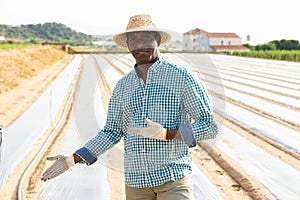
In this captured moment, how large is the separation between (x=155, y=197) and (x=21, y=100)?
10.3m

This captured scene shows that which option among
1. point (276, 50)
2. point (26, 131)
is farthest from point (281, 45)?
point (26, 131)

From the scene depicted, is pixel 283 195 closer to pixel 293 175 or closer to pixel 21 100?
pixel 293 175

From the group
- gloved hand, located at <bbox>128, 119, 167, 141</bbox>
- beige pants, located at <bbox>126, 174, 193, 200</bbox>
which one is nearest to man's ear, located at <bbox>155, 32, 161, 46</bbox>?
gloved hand, located at <bbox>128, 119, 167, 141</bbox>

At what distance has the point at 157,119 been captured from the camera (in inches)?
80.7

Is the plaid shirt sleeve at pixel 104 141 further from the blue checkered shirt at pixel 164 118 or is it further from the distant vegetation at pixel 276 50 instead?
the distant vegetation at pixel 276 50

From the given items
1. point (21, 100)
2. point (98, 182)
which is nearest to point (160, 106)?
point (98, 182)

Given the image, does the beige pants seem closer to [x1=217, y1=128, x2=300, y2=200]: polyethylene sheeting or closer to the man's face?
the man's face

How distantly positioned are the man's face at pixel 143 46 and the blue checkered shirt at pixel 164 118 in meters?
0.05

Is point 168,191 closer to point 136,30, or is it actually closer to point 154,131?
point 154,131

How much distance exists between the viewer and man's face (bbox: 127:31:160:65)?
214cm

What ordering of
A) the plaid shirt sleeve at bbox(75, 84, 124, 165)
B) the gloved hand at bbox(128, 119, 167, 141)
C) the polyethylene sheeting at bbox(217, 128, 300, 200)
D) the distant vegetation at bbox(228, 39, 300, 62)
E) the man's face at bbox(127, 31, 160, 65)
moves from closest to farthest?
the gloved hand at bbox(128, 119, 167, 141) → the man's face at bbox(127, 31, 160, 65) → the plaid shirt sleeve at bbox(75, 84, 124, 165) → the polyethylene sheeting at bbox(217, 128, 300, 200) → the distant vegetation at bbox(228, 39, 300, 62)

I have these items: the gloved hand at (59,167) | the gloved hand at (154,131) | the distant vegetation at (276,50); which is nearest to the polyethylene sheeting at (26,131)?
the gloved hand at (59,167)

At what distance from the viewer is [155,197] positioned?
211cm

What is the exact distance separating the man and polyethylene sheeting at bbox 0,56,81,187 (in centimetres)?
331
